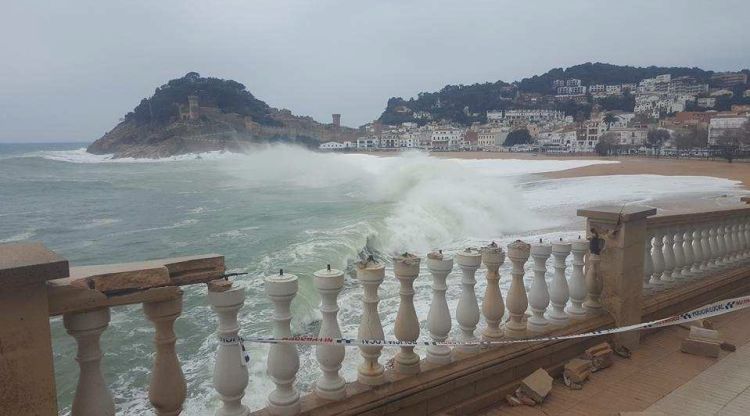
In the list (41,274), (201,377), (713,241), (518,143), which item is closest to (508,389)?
(41,274)

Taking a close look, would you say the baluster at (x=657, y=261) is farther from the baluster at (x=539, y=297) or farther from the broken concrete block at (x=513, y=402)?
the broken concrete block at (x=513, y=402)

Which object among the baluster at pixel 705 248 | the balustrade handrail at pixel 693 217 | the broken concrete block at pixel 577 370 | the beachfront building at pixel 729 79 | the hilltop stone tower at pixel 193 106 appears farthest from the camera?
the beachfront building at pixel 729 79

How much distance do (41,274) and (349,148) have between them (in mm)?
170085

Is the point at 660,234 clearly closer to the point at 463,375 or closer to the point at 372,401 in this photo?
the point at 463,375

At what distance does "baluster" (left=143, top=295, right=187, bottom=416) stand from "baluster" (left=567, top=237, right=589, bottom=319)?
10.6ft

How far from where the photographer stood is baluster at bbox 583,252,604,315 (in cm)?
458

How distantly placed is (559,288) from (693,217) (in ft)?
7.10

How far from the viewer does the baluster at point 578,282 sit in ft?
14.4

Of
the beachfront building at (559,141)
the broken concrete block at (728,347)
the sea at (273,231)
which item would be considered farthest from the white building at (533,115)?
the broken concrete block at (728,347)

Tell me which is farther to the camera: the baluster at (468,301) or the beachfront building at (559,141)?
the beachfront building at (559,141)

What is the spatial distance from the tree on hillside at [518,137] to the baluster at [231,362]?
145 meters

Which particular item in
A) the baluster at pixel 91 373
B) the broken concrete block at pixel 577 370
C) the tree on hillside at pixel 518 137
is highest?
the tree on hillside at pixel 518 137

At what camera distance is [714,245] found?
235 inches

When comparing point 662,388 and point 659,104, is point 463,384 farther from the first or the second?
→ point 659,104
